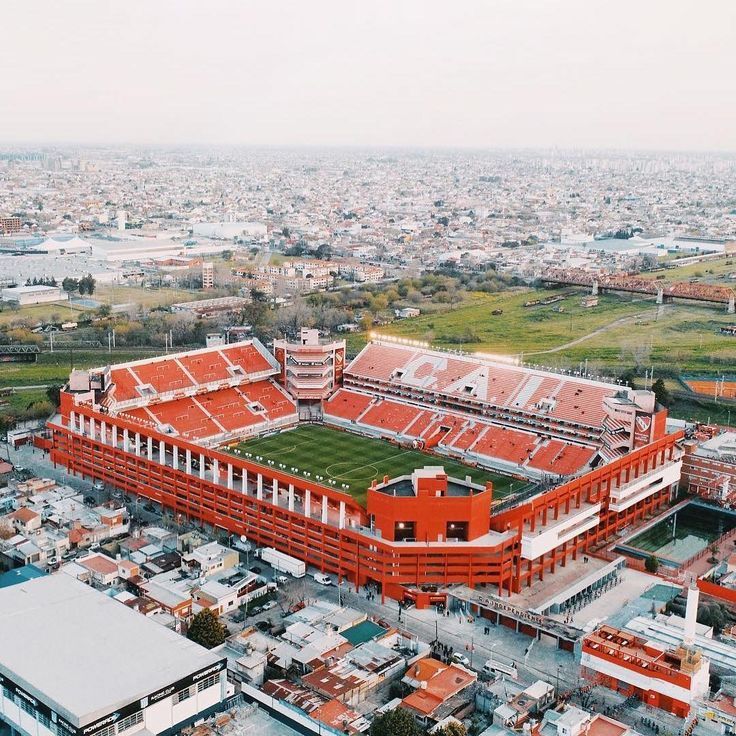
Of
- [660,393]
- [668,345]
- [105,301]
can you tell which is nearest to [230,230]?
[105,301]

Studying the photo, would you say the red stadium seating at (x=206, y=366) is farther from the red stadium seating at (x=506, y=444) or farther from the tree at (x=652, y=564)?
the tree at (x=652, y=564)

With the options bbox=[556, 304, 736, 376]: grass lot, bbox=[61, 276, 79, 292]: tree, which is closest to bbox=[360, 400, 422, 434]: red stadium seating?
bbox=[556, 304, 736, 376]: grass lot

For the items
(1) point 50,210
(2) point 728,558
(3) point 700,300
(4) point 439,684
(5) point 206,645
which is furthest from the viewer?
(1) point 50,210

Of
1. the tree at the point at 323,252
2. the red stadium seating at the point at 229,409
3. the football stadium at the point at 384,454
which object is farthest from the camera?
the tree at the point at 323,252

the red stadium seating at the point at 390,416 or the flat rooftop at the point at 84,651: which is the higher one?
the red stadium seating at the point at 390,416

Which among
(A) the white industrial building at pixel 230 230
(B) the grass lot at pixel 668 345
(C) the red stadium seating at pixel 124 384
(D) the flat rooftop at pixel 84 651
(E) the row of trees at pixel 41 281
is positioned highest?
(A) the white industrial building at pixel 230 230

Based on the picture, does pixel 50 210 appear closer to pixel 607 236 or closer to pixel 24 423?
pixel 607 236

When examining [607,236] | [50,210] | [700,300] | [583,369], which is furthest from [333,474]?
[50,210]

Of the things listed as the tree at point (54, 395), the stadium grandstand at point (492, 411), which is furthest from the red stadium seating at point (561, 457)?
the tree at point (54, 395)
